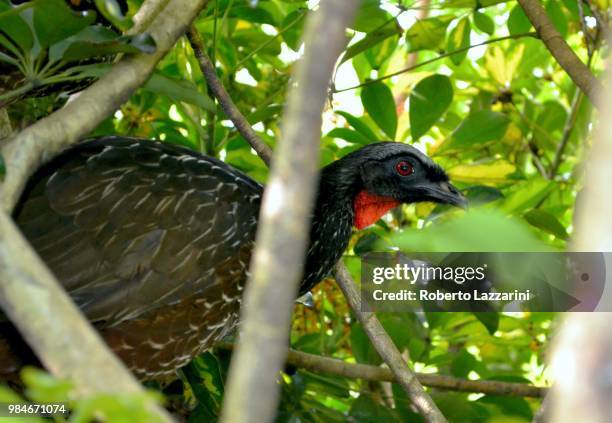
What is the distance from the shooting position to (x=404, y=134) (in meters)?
3.74

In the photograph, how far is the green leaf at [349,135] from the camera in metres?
3.44

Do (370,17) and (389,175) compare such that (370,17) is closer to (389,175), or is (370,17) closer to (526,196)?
(389,175)

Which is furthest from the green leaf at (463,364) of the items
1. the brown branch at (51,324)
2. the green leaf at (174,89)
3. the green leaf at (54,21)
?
the brown branch at (51,324)

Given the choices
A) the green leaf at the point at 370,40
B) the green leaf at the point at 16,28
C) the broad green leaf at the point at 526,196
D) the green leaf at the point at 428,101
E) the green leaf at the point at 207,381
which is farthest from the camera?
the green leaf at the point at 428,101

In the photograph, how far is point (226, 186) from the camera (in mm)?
2818

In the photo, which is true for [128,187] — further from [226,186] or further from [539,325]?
[539,325]

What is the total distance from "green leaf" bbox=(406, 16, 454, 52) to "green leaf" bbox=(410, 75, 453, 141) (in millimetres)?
354

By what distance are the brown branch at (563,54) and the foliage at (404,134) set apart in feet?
0.68

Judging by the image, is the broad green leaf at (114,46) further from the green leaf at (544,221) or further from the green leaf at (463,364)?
the green leaf at (463,364)

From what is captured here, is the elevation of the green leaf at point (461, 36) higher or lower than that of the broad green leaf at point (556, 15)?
lower

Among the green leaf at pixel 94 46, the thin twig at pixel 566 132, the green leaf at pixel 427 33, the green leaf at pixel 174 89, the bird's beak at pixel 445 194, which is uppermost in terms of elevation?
the green leaf at pixel 427 33

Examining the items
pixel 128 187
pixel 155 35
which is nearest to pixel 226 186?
pixel 128 187

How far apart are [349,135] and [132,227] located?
111 centimetres

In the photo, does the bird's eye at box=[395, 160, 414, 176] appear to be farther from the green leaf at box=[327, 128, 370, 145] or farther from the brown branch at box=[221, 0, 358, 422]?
the brown branch at box=[221, 0, 358, 422]
